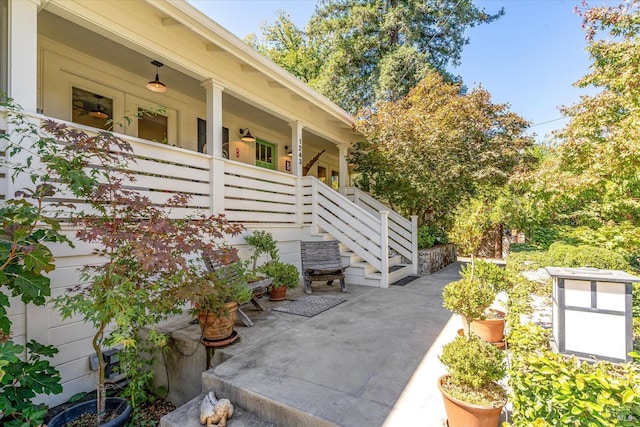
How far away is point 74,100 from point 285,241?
13.8ft

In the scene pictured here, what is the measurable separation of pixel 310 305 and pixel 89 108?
4.80m

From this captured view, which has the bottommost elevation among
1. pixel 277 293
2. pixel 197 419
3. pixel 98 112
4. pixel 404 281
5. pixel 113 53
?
pixel 197 419

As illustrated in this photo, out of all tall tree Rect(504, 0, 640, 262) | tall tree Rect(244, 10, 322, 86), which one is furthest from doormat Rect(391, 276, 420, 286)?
tall tree Rect(244, 10, 322, 86)

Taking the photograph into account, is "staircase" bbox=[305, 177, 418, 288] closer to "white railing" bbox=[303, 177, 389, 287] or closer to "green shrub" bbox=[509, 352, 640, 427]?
"white railing" bbox=[303, 177, 389, 287]

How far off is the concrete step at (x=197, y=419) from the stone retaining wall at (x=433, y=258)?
5827 millimetres

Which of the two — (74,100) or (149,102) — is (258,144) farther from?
(74,100)

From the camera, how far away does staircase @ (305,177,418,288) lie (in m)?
6.07

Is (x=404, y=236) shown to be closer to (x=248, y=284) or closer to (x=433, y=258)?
(x=433, y=258)

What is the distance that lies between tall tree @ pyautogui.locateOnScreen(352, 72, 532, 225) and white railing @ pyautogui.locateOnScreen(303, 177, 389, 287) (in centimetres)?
Result: 181

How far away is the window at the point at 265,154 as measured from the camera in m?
8.68

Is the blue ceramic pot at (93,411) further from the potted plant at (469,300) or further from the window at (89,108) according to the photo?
the window at (89,108)

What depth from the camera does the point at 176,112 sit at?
6.45 m

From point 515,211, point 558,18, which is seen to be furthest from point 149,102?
point 558,18

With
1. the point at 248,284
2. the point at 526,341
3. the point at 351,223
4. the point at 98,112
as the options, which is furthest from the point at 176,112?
the point at 526,341
